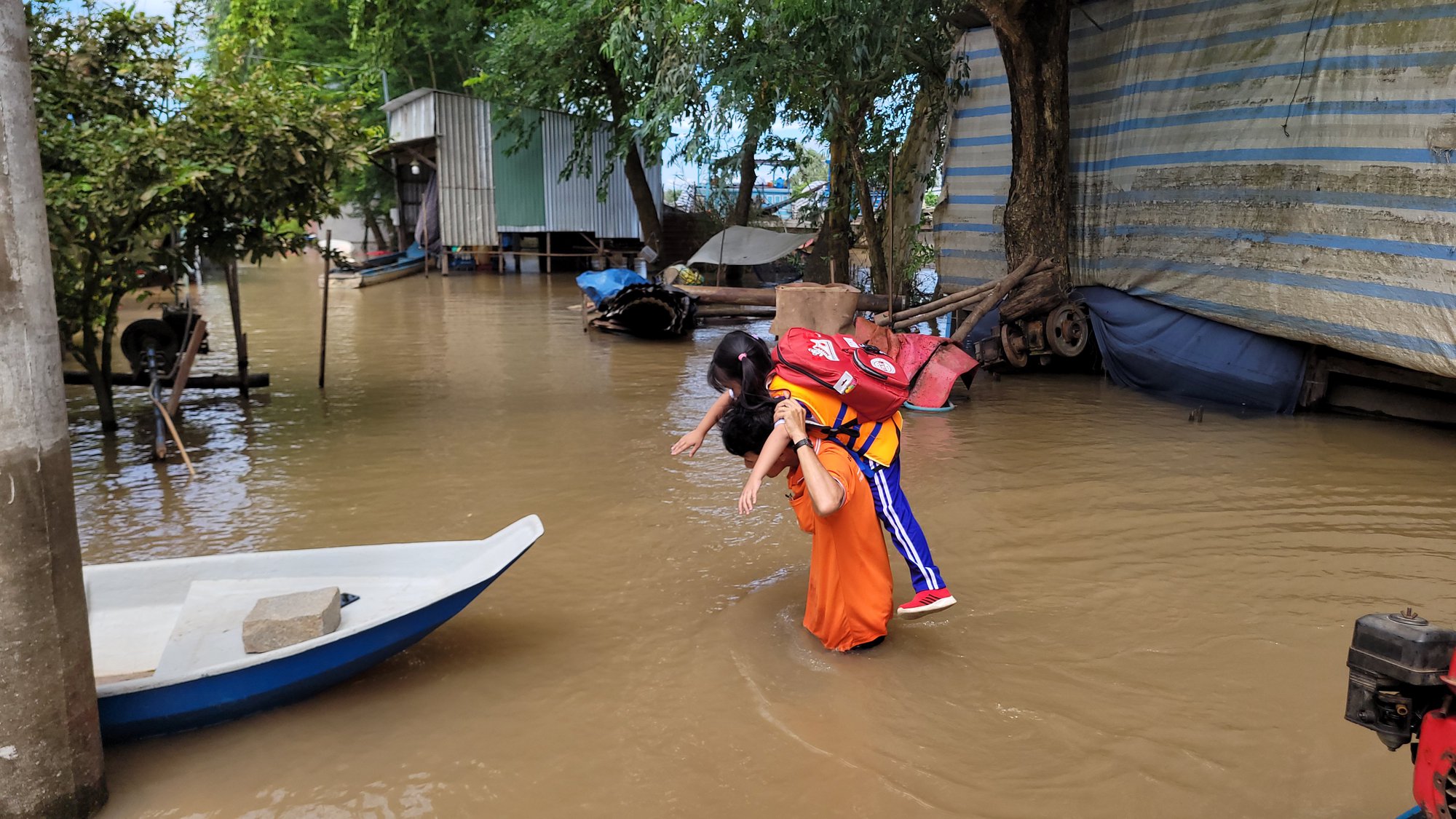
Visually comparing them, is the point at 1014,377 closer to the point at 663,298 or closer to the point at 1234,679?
the point at 663,298

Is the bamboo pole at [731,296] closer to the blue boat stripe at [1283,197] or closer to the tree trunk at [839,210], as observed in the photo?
the tree trunk at [839,210]

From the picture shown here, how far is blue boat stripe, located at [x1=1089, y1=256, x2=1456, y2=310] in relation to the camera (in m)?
7.02

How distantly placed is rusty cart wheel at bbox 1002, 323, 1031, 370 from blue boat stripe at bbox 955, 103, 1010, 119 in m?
2.48

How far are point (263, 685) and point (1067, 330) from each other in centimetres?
847

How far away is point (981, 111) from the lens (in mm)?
11273

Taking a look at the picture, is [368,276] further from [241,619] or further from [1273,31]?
[241,619]

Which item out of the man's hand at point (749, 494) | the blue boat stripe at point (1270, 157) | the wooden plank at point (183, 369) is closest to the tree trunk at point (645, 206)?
the blue boat stripe at point (1270, 157)

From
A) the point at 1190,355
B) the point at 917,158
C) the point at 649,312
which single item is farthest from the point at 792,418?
the point at 649,312

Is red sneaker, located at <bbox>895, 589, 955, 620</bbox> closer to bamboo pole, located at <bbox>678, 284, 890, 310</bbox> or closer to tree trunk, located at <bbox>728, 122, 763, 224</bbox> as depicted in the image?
bamboo pole, located at <bbox>678, 284, 890, 310</bbox>

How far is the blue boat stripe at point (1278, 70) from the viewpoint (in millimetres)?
6957

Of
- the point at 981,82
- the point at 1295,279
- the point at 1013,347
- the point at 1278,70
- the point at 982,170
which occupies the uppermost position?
the point at 981,82

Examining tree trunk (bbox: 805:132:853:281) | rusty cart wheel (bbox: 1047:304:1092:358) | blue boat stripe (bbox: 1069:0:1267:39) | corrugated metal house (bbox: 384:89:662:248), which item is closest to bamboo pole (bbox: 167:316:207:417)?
rusty cart wheel (bbox: 1047:304:1092:358)

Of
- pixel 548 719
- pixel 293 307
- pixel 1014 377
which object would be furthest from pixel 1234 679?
pixel 293 307

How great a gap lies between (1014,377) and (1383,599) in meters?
6.02
